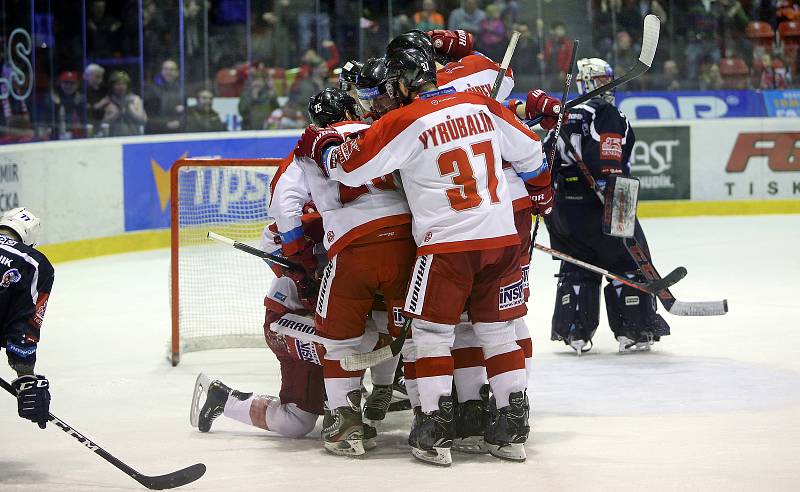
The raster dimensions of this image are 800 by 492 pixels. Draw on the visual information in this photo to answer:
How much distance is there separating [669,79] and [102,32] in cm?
501

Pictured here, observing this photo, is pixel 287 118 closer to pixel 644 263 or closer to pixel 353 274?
pixel 644 263

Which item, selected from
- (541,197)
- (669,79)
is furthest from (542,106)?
(669,79)

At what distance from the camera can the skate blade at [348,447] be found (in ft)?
12.4

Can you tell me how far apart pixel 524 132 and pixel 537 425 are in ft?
3.44

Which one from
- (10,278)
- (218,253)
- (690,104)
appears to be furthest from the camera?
(690,104)

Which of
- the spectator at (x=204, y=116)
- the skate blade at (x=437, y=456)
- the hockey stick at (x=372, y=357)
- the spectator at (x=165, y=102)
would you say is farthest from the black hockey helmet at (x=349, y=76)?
the spectator at (x=204, y=116)

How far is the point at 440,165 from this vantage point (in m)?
3.59

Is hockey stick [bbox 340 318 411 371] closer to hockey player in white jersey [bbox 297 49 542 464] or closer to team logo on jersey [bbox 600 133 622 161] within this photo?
hockey player in white jersey [bbox 297 49 542 464]

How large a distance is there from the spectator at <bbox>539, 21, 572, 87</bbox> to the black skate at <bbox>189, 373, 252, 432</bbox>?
7.44 m

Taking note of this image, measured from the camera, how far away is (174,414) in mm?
4465

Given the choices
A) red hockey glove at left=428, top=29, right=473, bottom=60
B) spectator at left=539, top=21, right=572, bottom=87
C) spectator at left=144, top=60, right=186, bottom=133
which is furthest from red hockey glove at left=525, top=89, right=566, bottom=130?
spectator at left=539, top=21, right=572, bottom=87

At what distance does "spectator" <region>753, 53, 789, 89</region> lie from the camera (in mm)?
10930

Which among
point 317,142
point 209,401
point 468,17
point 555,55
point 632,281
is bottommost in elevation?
point 209,401

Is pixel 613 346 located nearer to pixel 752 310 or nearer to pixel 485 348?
pixel 752 310
